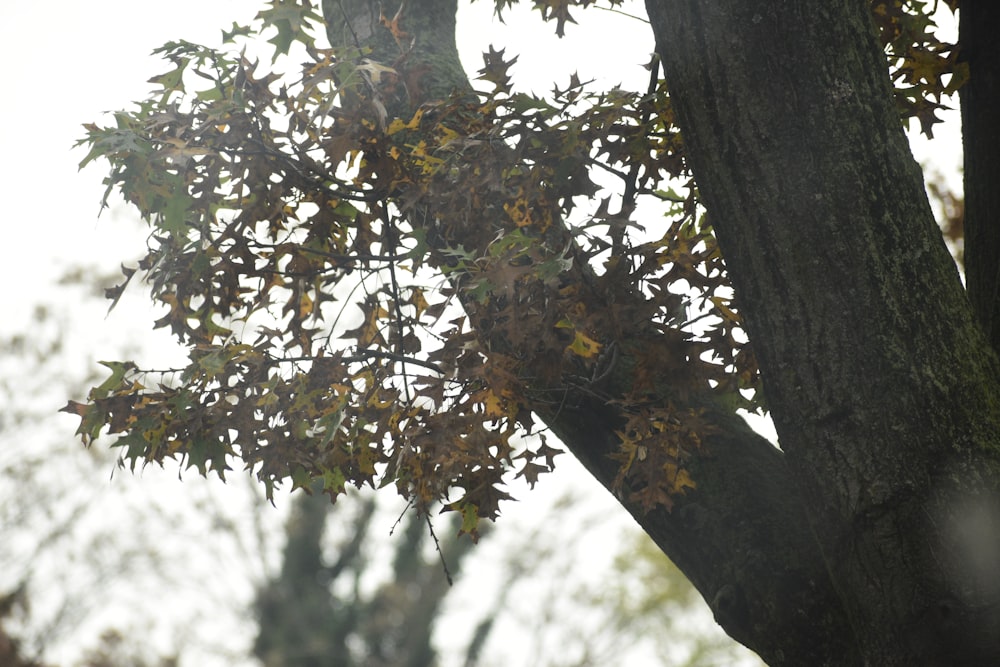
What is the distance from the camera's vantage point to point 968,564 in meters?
2.25

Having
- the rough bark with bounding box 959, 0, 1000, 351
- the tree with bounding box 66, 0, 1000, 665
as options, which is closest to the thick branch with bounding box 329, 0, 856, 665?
the tree with bounding box 66, 0, 1000, 665

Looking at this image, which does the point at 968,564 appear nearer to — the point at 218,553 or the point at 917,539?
the point at 917,539

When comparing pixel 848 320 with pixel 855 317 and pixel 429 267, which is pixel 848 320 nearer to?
pixel 855 317

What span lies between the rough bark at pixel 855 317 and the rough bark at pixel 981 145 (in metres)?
0.65

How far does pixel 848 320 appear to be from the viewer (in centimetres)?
238

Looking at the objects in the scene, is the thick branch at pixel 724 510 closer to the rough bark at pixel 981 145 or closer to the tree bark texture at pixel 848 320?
the tree bark texture at pixel 848 320

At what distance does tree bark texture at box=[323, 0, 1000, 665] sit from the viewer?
230 centimetres

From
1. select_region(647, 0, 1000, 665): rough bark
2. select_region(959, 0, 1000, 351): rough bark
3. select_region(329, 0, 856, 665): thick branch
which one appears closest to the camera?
select_region(647, 0, 1000, 665): rough bark

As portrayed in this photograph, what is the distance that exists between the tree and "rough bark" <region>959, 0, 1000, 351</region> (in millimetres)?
12

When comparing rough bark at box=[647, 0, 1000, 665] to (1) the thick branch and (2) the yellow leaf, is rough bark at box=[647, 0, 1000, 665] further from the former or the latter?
(2) the yellow leaf

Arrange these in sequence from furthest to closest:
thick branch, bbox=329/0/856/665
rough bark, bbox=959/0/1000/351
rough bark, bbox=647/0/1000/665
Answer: rough bark, bbox=959/0/1000/351 → thick branch, bbox=329/0/856/665 → rough bark, bbox=647/0/1000/665

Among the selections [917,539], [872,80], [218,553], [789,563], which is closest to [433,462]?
[789,563]

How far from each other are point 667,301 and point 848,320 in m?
0.66

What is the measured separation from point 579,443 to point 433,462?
1.85ft
